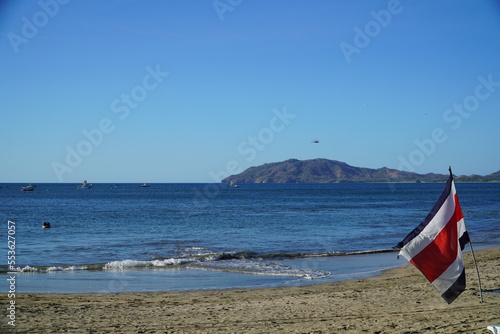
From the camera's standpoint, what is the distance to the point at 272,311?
38.7 ft

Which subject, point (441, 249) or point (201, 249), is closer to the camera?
→ point (441, 249)

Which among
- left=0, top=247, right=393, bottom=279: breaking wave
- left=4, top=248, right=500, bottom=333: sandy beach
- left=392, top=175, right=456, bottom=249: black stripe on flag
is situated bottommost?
left=4, top=248, right=500, bottom=333: sandy beach

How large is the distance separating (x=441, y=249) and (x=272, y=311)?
4.08 metres

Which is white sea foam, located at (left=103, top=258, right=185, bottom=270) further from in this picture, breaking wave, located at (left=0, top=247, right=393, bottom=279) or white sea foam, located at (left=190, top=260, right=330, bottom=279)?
white sea foam, located at (left=190, top=260, right=330, bottom=279)

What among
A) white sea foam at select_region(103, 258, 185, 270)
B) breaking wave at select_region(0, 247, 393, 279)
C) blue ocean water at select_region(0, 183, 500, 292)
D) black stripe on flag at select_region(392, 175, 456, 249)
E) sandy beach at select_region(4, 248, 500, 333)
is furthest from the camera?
white sea foam at select_region(103, 258, 185, 270)

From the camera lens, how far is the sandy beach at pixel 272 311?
1003 cm

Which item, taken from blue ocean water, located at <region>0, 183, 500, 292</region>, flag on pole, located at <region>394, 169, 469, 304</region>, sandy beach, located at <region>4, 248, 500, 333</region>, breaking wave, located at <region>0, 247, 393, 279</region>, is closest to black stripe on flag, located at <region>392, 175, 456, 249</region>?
flag on pole, located at <region>394, 169, 469, 304</region>

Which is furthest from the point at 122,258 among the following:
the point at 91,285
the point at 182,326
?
the point at 182,326

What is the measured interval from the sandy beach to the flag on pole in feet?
2.26

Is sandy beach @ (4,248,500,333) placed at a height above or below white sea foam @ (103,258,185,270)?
below

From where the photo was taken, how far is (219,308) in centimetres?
1234

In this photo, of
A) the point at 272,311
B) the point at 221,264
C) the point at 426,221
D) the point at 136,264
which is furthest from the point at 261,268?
the point at 426,221

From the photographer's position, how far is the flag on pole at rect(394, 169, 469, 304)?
33.0 ft

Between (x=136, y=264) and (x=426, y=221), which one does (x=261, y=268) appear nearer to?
(x=136, y=264)
